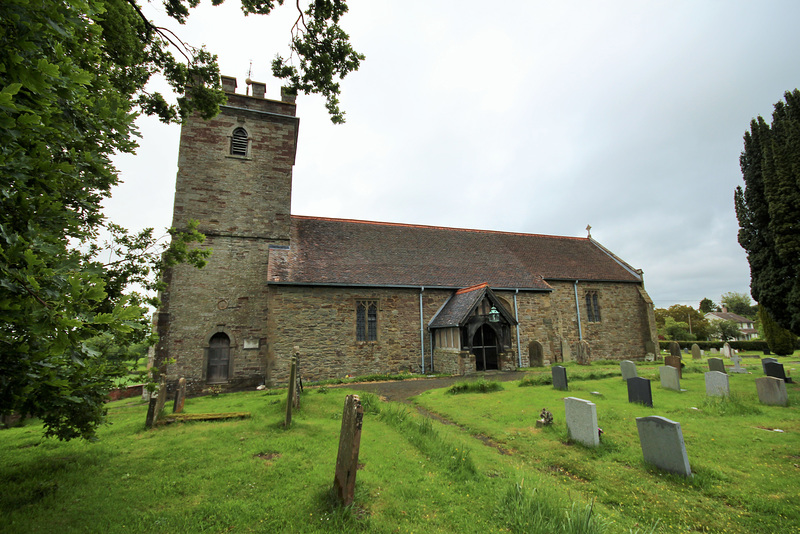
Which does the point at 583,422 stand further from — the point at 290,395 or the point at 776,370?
the point at 776,370

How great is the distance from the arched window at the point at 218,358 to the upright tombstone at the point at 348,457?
40.1 ft

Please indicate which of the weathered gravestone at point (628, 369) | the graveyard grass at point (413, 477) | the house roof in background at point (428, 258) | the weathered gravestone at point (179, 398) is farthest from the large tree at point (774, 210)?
the weathered gravestone at point (179, 398)

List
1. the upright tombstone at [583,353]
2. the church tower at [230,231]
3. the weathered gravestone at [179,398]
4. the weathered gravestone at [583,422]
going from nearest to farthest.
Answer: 1. the weathered gravestone at [583,422]
2. the weathered gravestone at [179,398]
3. the church tower at [230,231]
4. the upright tombstone at [583,353]

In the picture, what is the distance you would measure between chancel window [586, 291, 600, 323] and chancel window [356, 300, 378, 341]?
45.5 ft

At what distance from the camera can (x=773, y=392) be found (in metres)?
8.99

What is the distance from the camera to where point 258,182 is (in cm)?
1697

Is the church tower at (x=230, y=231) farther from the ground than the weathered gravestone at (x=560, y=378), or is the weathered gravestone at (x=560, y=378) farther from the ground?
the church tower at (x=230, y=231)

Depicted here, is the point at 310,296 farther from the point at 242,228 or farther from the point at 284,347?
the point at 242,228

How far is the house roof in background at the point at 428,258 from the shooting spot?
677 inches

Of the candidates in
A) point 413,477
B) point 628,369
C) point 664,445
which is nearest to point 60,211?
point 413,477

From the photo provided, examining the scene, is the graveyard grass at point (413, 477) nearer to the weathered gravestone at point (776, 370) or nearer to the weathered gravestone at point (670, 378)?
the weathered gravestone at point (670, 378)

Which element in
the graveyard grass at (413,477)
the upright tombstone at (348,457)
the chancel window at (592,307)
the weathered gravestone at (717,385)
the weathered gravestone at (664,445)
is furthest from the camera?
the chancel window at (592,307)

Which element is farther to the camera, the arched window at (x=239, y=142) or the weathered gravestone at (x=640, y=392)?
the arched window at (x=239, y=142)

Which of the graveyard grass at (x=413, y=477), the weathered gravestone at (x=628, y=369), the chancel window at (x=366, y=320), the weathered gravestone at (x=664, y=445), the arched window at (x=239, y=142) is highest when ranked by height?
the arched window at (x=239, y=142)
